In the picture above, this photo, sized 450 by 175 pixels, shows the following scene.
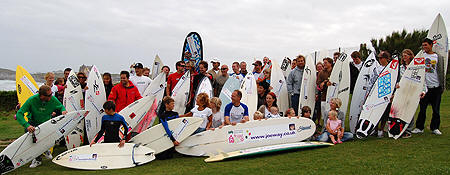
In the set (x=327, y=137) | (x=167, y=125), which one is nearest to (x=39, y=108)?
(x=167, y=125)

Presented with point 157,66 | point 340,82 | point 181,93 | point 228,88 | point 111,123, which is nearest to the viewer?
point 111,123

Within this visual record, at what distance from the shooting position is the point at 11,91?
470 inches

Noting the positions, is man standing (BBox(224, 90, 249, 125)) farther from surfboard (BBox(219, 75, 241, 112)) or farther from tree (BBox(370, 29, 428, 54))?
tree (BBox(370, 29, 428, 54))

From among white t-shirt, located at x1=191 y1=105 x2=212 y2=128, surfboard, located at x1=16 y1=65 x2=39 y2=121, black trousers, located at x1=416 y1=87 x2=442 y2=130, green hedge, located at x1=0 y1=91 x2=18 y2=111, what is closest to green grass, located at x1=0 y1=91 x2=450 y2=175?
black trousers, located at x1=416 y1=87 x2=442 y2=130

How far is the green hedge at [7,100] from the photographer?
11748 mm

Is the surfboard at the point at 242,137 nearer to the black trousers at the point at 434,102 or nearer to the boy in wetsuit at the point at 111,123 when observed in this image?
the boy in wetsuit at the point at 111,123

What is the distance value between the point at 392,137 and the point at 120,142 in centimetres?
387

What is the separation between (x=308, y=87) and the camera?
5.95 m

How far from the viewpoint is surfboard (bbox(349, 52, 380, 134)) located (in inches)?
215

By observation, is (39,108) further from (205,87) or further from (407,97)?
(407,97)

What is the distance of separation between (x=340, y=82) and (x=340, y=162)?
2.40m

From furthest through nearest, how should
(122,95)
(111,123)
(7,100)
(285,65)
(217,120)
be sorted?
(7,100), (285,65), (122,95), (217,120), (111,123)

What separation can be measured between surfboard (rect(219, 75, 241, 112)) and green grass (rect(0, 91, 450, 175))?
1.71 m

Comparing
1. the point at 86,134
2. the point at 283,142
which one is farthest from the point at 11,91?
the point at 283,142
